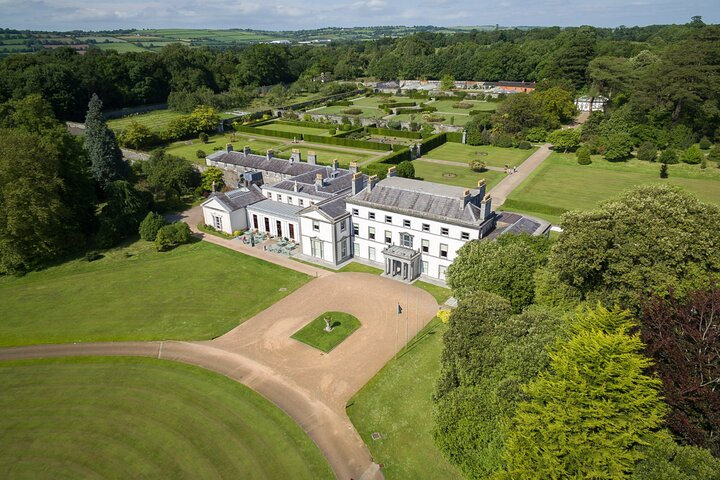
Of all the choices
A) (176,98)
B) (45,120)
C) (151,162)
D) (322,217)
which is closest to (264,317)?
(322,217)

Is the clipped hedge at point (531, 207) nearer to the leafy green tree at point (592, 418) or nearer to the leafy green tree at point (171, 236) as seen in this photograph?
the leafy green tree at point (171, 236)

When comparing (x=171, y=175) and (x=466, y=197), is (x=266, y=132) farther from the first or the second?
(x=466, y=197)

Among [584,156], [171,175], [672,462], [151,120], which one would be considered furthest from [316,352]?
[151,120]

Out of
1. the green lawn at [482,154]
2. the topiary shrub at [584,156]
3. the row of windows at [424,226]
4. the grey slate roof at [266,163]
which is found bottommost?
the green lawn at [482,154]

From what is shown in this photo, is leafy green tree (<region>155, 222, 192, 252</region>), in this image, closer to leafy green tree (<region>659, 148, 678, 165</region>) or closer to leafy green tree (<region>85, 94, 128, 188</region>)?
leafy green tree (<region>85, 94, 128, 188</region>)

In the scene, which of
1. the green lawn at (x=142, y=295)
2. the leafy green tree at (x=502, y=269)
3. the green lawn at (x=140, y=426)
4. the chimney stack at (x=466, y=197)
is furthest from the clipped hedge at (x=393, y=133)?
the green lawn at (x=140, y=426)
